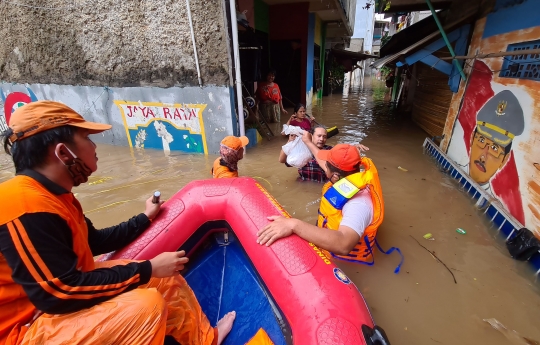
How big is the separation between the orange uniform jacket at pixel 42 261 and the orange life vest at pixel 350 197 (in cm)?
119

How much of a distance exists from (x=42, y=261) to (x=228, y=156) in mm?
1862

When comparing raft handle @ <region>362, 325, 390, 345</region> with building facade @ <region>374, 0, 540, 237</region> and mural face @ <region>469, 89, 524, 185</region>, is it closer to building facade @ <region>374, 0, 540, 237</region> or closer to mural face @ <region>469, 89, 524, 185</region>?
building facade @ <region>374, 0, 540, 237</region>

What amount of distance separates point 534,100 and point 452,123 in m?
1.65

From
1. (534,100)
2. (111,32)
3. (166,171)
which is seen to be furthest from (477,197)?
(111,32)

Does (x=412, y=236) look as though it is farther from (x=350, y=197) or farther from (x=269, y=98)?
(x=269, y=98)

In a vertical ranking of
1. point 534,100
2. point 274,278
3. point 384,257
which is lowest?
point 384,257

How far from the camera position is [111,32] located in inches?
183

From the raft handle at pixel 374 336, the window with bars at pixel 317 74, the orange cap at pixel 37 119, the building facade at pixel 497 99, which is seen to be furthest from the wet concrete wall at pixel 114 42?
the window with bars at pixel 317 74

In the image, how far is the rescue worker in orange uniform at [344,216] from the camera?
1497mm

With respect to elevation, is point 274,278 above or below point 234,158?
below

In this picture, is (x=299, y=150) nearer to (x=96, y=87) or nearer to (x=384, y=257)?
(x=384, y=257)

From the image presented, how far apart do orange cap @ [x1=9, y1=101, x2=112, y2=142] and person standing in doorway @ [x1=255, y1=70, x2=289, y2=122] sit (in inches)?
234

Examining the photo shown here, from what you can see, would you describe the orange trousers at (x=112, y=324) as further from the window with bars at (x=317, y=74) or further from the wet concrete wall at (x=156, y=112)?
the window with bars at (x=317, y=74)

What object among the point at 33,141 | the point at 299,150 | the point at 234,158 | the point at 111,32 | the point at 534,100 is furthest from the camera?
the point at 111,32
